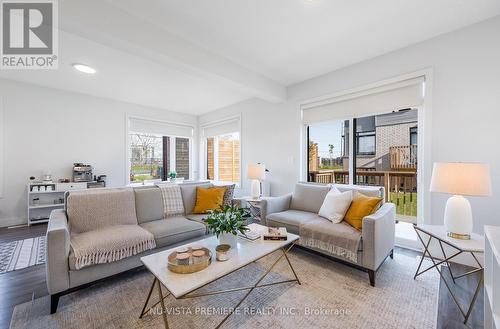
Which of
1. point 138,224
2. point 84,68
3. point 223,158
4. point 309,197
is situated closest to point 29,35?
point 84,68

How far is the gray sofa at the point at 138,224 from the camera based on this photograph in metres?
1.58

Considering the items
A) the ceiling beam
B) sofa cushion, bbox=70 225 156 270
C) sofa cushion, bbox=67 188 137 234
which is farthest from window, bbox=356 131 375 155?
sofa cushion, bbox=67 188 137 234

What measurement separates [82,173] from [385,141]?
215 inches

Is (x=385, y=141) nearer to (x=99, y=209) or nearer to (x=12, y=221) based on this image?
(x=99, y=209)

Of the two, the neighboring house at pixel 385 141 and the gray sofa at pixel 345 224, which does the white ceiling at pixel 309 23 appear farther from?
the gray sofa at pixel 345 224

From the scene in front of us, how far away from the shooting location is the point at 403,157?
314 centimetres

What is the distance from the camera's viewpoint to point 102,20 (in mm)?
1834

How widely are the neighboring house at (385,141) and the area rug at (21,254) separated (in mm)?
4338

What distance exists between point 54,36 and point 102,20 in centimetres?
104

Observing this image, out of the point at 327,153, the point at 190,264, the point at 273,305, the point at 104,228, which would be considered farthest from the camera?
the point at 327,153

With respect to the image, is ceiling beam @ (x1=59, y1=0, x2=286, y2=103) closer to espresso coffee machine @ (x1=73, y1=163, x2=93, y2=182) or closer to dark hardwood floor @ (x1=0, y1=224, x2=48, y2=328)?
dark hardwood floor @ (x1=0, y1=224, x2=48, y2=328)

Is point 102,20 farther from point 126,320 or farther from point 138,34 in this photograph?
point 126,320

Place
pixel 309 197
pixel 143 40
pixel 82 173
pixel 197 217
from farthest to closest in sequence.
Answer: pixel 82 173 < pixel 309 197 < pixel 197 217 < pixel 143 40

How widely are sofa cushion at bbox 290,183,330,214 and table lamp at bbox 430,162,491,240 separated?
3.99ft
